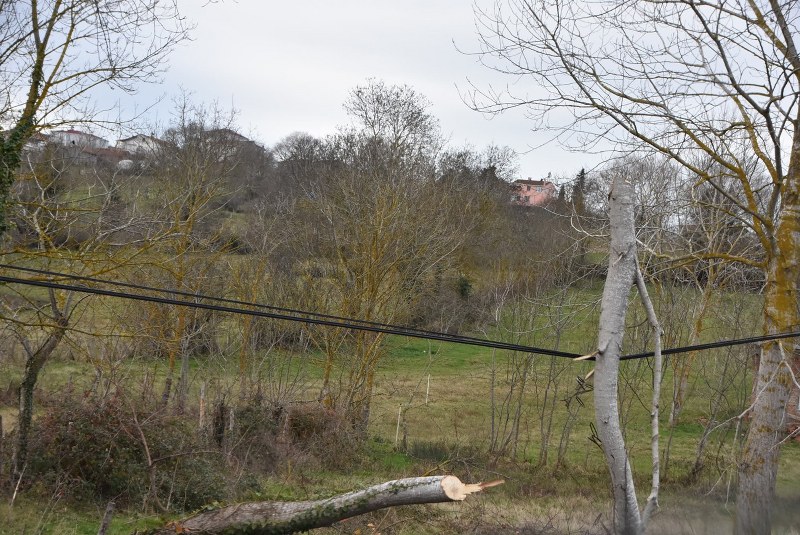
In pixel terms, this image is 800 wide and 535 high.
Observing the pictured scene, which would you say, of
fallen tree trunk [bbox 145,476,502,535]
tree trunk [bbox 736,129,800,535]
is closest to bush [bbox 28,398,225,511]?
fallen tree trunk [bbox 145,476,502,535]

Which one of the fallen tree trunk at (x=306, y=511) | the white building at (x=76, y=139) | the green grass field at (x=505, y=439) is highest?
the white building at (x=76, y=139)

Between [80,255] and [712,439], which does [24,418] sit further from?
[712,439]

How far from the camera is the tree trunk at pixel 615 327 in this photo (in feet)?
10.0

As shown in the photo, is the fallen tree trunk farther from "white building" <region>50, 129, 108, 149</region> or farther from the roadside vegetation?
"white building" <region>50, 129, 108, 149</region>

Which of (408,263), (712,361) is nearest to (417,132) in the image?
(408,263)

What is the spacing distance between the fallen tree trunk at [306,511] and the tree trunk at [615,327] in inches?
58.4

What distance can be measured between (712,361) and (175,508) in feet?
45.2

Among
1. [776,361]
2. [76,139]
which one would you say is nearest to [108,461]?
[76,139]

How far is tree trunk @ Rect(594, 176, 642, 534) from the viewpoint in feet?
10.0

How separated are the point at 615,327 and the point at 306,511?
3035mm

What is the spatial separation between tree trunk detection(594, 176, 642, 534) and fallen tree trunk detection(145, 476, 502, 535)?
1.48m

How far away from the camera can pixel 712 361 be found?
18.1 m

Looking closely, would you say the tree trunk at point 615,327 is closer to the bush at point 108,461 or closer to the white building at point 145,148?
the bush at point 108,461

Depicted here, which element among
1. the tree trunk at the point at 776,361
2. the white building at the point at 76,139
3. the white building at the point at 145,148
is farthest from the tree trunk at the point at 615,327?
the white building at the point at 145,148
